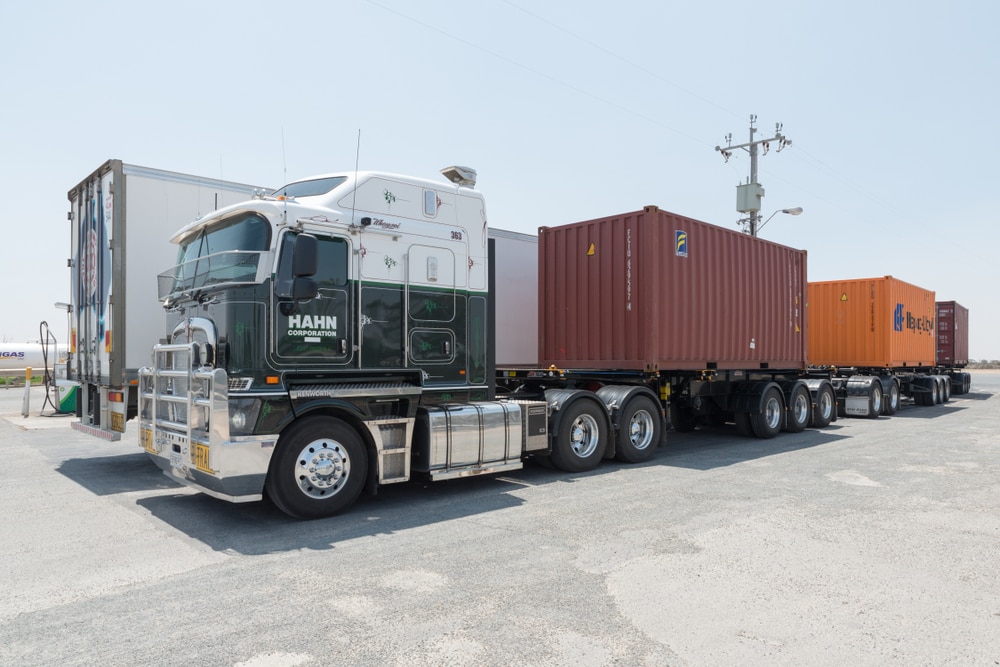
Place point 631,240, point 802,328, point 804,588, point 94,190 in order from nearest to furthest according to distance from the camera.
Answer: point 804,588
point 94,190
point 631,240
point 802,328

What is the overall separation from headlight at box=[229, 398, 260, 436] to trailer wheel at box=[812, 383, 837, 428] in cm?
1235

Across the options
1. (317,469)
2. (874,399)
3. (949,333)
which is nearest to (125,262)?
(317,469)

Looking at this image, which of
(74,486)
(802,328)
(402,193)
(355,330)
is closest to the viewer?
(355,330)

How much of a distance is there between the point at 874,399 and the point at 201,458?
16876 mm

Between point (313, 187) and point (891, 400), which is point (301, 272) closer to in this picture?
point (313, 187)

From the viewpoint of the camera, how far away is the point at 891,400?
18.9 m

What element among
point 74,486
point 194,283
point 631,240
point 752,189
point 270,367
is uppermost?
point 752,189

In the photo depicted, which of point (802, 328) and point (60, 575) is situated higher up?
point (802, 328)

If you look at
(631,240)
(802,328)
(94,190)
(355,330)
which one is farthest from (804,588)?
(802,328)

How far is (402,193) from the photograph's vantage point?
283 inches

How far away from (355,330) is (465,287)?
4.83ft

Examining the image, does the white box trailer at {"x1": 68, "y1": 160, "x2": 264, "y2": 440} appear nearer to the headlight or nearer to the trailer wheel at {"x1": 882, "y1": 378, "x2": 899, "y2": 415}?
the headlight

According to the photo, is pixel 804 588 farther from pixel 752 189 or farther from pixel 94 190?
pixel 752 189

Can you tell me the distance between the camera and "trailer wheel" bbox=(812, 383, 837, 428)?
14685 millimetres
